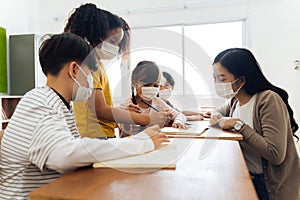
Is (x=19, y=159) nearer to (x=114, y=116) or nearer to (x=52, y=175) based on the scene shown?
(x=52, y=175)

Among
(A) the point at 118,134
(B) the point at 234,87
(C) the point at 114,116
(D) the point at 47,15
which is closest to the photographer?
(C) the point at 114,116

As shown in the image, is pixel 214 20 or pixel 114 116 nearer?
pixel 114 116

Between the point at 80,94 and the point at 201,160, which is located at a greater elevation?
the point at 80,94

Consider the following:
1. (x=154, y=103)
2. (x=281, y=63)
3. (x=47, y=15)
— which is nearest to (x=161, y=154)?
(x=154, y=103)

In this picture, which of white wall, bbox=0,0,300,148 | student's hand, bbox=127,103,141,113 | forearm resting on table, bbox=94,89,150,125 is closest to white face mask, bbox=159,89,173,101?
student's hand, bbox=127,103,141,113

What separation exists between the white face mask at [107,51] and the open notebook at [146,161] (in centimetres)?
64

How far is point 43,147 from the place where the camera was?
68cm

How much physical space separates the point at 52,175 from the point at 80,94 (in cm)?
31

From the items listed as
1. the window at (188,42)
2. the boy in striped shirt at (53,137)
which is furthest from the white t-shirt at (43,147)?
the window at (188,42)

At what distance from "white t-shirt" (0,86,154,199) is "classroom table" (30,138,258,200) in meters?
0.05

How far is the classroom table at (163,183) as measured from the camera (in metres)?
0.54

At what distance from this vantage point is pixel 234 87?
1432mm

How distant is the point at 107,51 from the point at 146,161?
0.75m

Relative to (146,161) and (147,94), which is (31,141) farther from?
(147,94)
